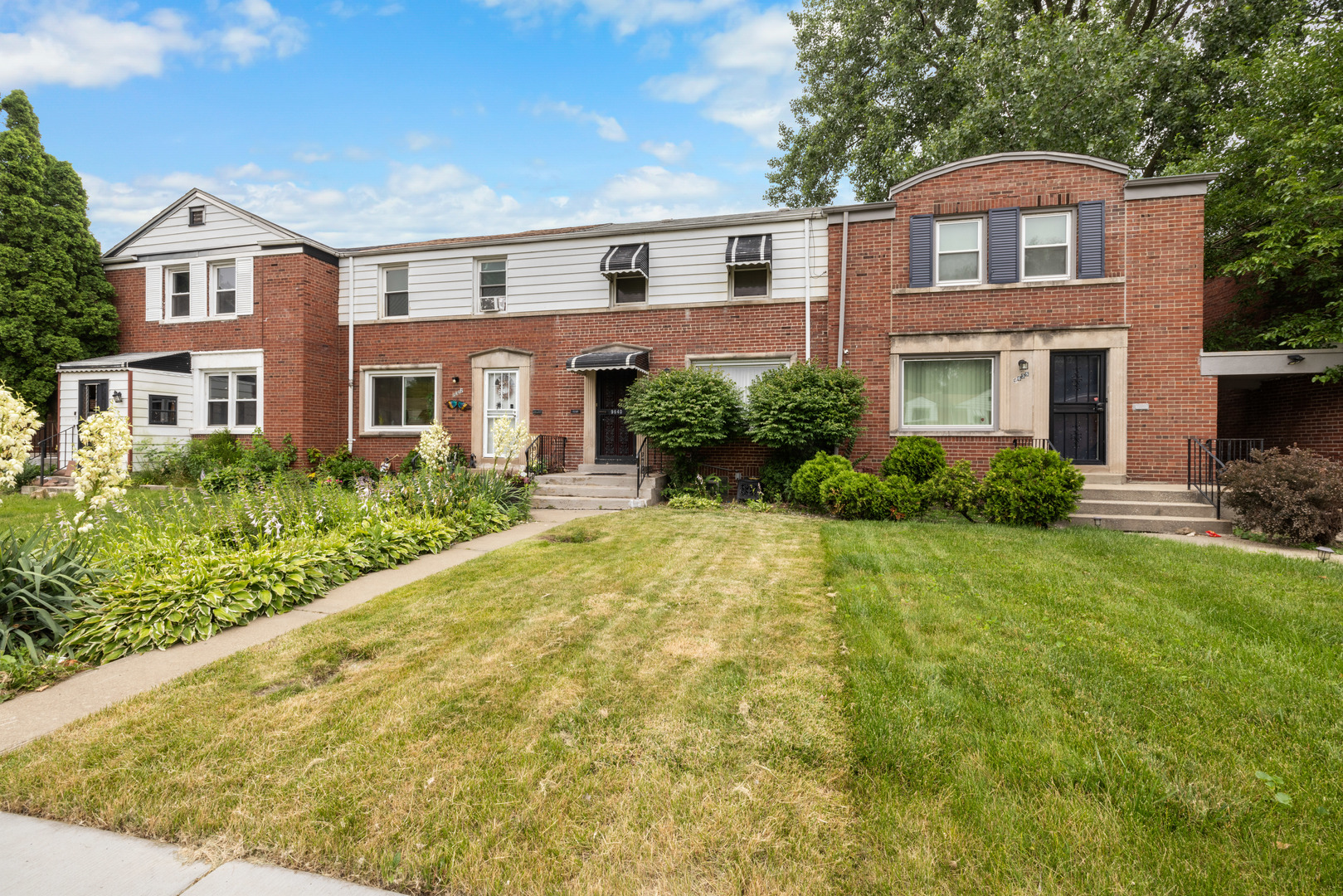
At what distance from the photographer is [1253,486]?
7.80m

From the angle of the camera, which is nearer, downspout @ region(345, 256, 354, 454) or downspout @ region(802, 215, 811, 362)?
downspout @ region(802, 215, 811, 362)

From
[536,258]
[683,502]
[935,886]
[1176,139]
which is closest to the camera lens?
[935,886]

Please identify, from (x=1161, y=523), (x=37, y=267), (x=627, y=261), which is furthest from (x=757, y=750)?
(x=37, y=267)

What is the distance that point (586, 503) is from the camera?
11.2 m

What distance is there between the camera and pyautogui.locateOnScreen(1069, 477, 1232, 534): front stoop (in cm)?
879

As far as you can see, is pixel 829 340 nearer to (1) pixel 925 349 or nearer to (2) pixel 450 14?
(1) pixel 925 349

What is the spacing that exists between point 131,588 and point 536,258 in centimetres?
1147

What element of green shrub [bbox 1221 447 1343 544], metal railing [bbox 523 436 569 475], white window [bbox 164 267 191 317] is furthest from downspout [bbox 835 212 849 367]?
white window [bbox 164 267 191 317]

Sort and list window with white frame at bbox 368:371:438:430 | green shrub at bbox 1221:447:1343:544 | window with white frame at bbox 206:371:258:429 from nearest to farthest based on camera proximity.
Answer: green shrub at bbox 1221:447:1343:544 < window with white frame at bbox 368:371:438:430 < window with white frame at bbox 206:371:258:429

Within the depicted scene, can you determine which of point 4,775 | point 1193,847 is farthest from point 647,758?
point 4,775

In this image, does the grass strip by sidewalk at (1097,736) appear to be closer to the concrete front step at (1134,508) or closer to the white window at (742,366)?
the concrete front step at (1134,508)

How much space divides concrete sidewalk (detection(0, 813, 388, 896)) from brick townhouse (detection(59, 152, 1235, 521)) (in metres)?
11.1

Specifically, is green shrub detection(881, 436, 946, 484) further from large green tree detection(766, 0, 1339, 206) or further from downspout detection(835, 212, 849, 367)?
large green tree detection(766, 0, 1339, 206)

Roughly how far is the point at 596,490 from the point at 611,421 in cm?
262
